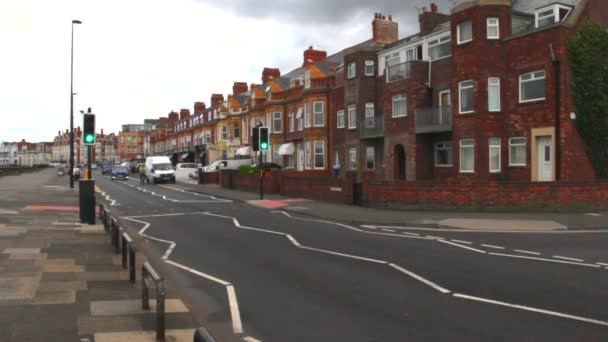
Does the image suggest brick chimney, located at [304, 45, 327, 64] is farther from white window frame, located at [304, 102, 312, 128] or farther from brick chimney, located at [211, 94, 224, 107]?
brick chimney, located at [211, 94, 224, 107]

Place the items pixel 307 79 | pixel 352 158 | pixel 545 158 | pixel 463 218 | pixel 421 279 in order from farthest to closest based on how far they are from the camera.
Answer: pixel 307 79 → pixel 352 158 → pixel 545 158 → pixel 463 218 → pixel 421 279

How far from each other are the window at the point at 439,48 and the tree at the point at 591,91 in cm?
706

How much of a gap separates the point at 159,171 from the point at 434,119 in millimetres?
27782

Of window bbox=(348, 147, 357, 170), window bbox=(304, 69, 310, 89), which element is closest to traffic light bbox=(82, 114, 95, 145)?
window bbox=(348, 147, 357, 170)

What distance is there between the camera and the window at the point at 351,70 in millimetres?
38656

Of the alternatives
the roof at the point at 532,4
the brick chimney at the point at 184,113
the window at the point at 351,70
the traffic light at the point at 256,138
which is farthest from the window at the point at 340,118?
the brick chimney at the point at 184,113

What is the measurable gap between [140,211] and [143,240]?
29.9 feet

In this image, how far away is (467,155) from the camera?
28531mm

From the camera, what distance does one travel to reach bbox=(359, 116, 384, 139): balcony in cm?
3562

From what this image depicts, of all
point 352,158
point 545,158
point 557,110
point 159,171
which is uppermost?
point 557,110

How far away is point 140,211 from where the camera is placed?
23.2m

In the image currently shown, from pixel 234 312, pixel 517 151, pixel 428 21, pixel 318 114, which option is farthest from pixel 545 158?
pixel 234 312

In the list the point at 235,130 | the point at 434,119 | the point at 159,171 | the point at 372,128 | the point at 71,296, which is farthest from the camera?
the point at 235,130

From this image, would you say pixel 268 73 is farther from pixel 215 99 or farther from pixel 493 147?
pixel 493 147
